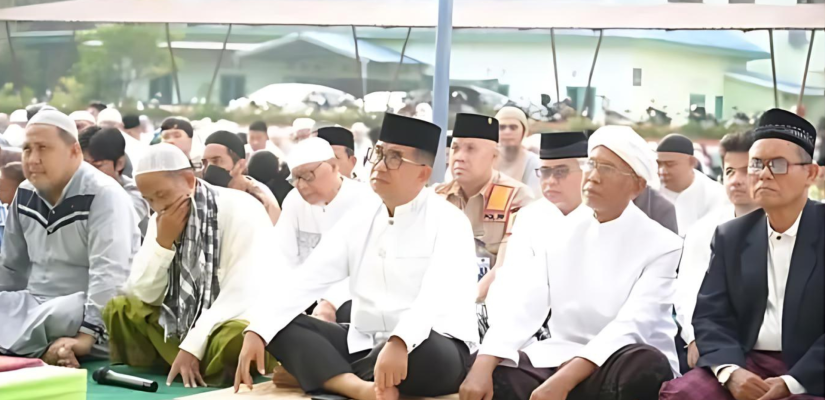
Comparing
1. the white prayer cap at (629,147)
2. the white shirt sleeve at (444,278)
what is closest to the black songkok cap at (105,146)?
the white shirt sleeve at (444,278)

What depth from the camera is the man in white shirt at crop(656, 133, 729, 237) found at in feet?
17.2

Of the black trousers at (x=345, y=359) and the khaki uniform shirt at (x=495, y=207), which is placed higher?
the khaki uniform shirt at (x=495, y=207)

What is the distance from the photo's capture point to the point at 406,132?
405 centimetres

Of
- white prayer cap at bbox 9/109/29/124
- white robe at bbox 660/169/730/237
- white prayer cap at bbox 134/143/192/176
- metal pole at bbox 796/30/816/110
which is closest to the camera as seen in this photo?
white prayer cap at bbox 134/143/192/176

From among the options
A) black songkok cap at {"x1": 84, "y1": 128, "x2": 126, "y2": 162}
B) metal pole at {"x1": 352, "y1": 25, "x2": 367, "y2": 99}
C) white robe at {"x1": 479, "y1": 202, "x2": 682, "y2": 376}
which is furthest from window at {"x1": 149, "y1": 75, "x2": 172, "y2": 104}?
white robe at {"x1": 479, "y1": 202, "x2": 682, "y2": 376}

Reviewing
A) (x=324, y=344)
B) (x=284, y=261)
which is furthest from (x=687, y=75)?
(x=324, y=344)

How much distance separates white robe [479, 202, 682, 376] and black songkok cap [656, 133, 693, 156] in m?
1.61

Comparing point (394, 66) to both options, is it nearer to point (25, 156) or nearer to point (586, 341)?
point (25, 156)

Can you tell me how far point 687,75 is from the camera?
639cm

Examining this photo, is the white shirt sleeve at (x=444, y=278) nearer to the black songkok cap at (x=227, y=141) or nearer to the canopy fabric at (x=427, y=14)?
the black songkok cap at (x=227, y=141)

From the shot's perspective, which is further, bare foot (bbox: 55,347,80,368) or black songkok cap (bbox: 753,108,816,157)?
bare foot (bbox: 55,347,80,368)

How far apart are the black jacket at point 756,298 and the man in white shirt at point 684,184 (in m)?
1.65

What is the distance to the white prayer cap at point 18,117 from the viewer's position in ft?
25.0

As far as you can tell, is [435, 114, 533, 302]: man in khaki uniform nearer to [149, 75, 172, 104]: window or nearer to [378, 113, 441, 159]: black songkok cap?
[378, 113, 441, 159]: black songkok cap
